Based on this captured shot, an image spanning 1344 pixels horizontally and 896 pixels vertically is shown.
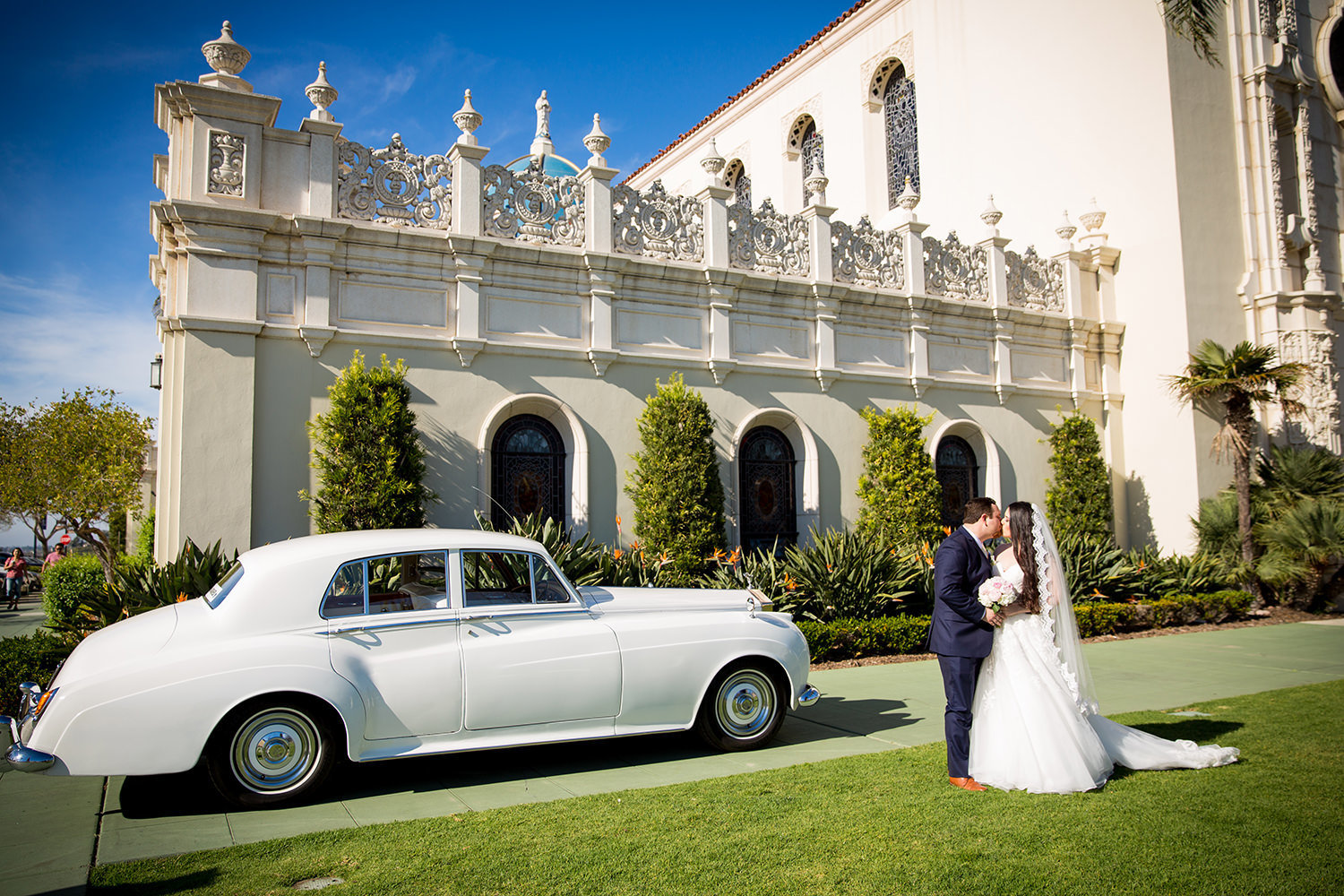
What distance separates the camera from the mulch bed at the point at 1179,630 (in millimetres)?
10766

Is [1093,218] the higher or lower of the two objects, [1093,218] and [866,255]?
the higher

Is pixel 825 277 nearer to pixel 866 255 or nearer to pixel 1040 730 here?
pixel 866 255

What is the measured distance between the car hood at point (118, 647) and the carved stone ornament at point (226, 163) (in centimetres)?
665

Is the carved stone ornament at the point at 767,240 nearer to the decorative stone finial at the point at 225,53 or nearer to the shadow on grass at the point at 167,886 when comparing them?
the decorative stone finial at the point at 225,53

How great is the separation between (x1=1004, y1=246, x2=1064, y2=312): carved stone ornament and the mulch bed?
658 centimetres

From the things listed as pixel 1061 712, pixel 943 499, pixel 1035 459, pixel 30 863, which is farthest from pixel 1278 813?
pixel 1035 459

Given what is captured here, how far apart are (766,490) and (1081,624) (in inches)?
197

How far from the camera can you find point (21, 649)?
25.2ft

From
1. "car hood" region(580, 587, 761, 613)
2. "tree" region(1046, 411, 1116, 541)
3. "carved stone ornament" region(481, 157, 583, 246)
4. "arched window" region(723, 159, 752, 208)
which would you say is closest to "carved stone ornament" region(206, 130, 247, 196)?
"carved stone ornament" region(481, 157, 583, 246)

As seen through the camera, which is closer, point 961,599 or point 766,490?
point 961,599

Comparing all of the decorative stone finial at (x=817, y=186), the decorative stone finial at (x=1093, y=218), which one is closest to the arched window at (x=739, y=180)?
the decorative stone finial at (x=1093, y=218)

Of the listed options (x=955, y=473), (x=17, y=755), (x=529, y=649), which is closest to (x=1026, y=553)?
(x=529, y=649)

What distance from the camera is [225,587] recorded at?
5.69m

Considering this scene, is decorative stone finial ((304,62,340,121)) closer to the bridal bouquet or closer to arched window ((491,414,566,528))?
arched window ((491,414,566,528))
